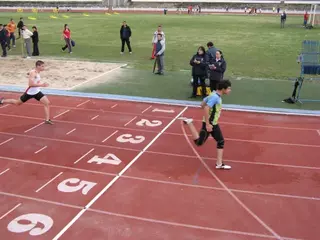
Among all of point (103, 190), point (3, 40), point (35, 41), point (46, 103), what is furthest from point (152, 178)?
point (3, 40)

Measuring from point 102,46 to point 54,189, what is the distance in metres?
16.8

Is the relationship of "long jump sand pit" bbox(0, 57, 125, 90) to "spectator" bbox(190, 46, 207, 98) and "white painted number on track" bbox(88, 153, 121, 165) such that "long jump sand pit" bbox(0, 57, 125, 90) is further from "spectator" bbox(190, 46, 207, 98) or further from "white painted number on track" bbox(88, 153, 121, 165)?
"white painted number on track" bbox(88, 153, 121, 165)

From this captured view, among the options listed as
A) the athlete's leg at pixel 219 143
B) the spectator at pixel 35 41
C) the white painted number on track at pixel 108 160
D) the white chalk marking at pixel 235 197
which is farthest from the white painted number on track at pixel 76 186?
the spectator at pixel 35 41

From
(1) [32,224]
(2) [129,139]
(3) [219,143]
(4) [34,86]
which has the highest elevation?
(4) [34,86]

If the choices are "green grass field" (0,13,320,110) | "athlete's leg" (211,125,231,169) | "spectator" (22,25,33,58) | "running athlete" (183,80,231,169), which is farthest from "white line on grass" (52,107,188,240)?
"spectator" (22,25,33,58)

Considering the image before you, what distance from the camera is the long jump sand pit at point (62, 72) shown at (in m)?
Result: 14.1

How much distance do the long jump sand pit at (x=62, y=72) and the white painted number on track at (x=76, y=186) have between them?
6.73 m

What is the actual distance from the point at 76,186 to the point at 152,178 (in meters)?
1.39

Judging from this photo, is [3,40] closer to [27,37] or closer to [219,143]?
[27,37]

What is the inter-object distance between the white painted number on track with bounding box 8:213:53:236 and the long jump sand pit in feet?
25.8

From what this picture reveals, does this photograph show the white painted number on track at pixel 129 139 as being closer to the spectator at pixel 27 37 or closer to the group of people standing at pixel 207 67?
the group of people standing at pixel 207 67

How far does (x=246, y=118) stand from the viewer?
10531mm

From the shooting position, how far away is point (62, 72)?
15.6 meters

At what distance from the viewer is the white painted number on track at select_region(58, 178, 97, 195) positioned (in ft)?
22.1
